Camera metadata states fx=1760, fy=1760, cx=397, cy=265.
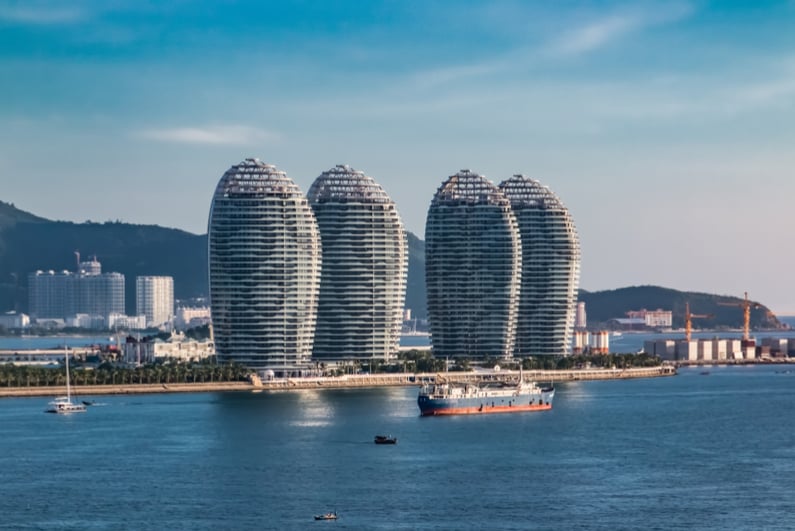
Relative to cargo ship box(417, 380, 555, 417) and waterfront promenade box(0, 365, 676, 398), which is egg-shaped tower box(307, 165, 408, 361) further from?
cargo ship box(417, 380, 555, 417)

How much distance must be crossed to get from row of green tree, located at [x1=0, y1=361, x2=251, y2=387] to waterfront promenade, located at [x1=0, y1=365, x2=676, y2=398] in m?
1.41

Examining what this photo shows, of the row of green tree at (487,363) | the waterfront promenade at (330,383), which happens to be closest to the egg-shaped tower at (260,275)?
the waterfront promenade at (330,383)

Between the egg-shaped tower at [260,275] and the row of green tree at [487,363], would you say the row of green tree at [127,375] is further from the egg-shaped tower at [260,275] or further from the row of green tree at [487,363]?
the row of green tree at [487,363]

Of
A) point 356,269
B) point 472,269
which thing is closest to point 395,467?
point 356,269

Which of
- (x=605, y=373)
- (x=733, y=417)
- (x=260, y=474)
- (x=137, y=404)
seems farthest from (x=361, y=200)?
(x=260, y=474)

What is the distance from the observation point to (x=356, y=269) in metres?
182

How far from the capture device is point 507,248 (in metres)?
191

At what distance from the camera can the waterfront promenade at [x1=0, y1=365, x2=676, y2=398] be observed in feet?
508

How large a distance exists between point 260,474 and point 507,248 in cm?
10171

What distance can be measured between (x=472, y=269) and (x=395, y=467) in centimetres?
9742

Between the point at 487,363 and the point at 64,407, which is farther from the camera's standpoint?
the point at 487,363

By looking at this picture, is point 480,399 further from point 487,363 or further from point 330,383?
point 487,363

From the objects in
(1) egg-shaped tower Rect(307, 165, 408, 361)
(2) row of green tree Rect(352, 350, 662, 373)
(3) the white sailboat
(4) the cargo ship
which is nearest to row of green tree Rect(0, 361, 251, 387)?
(1) egg-shaped tower Rect(307, 165, 408, 361)

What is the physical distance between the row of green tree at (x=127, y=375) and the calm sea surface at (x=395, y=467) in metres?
13.3
